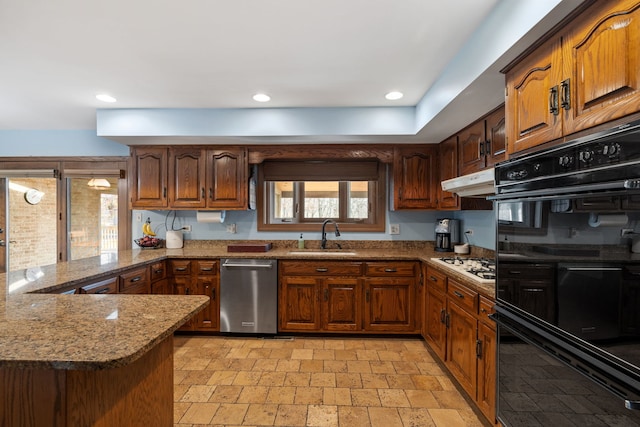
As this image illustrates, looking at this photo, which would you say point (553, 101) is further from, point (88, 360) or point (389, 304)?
point (389, 304)

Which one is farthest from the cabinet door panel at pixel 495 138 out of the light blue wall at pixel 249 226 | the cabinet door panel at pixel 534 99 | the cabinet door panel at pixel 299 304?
the cabinet door panel at pixel 299 304

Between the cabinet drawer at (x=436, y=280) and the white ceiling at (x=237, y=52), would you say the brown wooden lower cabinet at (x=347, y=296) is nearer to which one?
the cabinet drawer at (x=436, y=280)

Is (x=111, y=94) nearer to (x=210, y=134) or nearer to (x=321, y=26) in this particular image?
(x=210, y=134)

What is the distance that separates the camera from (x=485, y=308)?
6.22ft

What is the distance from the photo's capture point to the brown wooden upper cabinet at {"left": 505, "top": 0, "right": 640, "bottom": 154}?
1.07m

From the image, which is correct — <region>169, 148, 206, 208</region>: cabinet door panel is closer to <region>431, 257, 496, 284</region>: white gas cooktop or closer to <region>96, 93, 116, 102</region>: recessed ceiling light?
<region>96, 93, 116, 102</region>: recessed ceiling light

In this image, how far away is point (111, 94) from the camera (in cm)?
Result: 282

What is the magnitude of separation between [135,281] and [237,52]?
83.2 inches

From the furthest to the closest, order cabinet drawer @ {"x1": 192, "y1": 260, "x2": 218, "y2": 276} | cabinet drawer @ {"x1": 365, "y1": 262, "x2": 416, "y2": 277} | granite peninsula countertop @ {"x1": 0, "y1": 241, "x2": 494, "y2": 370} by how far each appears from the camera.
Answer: cabinet drawer @ {"x1": 192, "y1": 260, "x2": 218, "y2": 276}, cabinet drawer @ {"x1": 365, "y1": 262, "x2": 416, "y2": 277}, granite peninsula countertop @ {"x1": 0, "y1": 241, "x2": 494, "y2": 370}

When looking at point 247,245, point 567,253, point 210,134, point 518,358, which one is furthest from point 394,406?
point 210,134

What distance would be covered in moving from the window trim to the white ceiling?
1029 mm

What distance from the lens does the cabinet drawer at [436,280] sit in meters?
2.62

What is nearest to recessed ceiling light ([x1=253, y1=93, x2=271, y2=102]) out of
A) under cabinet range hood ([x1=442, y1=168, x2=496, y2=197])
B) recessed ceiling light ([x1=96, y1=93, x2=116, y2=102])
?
recessed ceiling light ([x1=96, y1=93, x2=116, y2=102])

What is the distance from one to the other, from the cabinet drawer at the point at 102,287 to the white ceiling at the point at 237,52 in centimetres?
156
